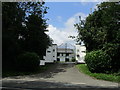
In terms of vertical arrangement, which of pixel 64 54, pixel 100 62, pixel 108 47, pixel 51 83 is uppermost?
pixel 108 47

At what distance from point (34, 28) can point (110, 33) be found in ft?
33.5

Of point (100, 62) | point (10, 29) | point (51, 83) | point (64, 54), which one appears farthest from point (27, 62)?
point (64, 54)

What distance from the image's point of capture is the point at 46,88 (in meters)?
11.8

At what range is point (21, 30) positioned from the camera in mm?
25266

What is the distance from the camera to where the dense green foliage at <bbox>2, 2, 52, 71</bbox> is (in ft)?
73.9

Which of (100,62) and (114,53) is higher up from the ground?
(114,53)

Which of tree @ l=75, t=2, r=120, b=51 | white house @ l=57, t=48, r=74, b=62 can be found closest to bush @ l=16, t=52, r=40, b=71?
tree @ l=75, t=2, r=120, b=51

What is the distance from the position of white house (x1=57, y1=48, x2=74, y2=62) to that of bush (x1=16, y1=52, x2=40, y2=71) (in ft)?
187

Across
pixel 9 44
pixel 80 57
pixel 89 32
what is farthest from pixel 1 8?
pixel 80 57

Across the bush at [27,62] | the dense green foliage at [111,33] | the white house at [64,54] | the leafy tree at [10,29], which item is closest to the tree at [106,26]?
the dense green foliage at [111,33]

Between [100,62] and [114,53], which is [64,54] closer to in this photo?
[100,62]

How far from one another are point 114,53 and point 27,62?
10007 mm

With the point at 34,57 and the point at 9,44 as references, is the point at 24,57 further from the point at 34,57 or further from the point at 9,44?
the point at 9,44

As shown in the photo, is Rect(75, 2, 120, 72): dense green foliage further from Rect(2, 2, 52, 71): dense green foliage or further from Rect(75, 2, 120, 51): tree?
Rect(2, 2, 52, 71): dense green foliage
